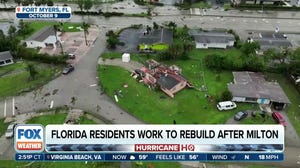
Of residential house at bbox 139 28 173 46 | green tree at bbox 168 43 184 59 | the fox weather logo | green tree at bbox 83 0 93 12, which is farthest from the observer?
green tree at bbox 83 0 93 12

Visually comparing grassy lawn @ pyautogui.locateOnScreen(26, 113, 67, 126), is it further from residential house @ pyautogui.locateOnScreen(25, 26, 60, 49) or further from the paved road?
residential house @ pyautogui.locateOnScreen(25, 26, 60, 49)

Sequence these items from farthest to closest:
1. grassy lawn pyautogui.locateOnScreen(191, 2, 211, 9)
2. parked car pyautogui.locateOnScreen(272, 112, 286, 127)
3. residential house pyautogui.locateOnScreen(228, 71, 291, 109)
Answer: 1. grassy lawn pyautogui.locateOnScreen(191, 2, 211, 9)
2. residential house pyautogui.locateOnScreen(228, 71, 291, 109)
3. parked car pyautogui.locateOnScreen(272, 112, 286, 127)

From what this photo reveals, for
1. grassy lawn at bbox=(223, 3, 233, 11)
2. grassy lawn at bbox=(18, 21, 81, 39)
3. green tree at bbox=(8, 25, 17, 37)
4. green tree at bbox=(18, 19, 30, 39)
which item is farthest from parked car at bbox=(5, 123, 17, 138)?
grassy lawn at bbox=(223, 3, 233, 11)

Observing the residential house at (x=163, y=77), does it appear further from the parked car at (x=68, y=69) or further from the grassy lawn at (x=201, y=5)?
the grassy lawn at (x=201, y=5)

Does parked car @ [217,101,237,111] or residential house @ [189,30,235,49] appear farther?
residential house @ [189,30,235,49]

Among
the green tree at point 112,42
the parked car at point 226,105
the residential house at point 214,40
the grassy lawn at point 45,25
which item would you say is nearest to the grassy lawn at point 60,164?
the parked car at point 226,105

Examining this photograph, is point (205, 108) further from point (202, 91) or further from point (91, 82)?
point (91, 82)

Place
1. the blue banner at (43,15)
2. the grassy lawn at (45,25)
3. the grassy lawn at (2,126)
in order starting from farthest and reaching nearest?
the blue banner at (43,15) < the grassy lawn at (45,25) < the grassy lawn at (2,126)

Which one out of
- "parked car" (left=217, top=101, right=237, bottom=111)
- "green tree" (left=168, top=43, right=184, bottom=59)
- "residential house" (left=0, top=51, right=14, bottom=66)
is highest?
"green tree" (left=168, top=43, right=184, bottom=59)
